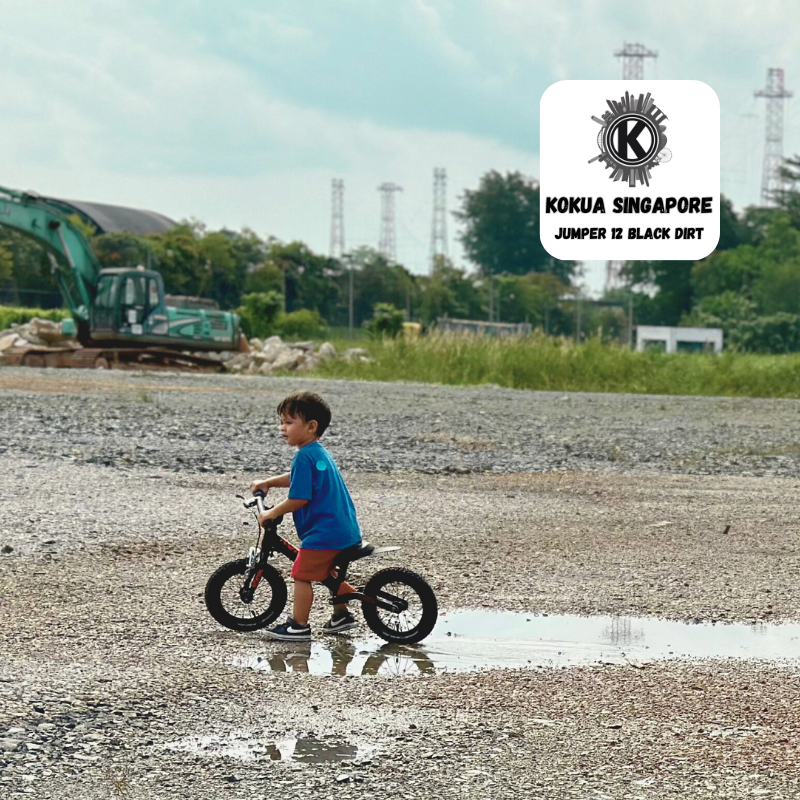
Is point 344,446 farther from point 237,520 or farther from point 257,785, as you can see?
point 257,785

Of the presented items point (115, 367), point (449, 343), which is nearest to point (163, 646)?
point (449, 343)

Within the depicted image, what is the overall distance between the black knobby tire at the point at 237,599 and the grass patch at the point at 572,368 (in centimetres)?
2538

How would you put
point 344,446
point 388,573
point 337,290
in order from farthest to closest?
1. point 337,290
2. point 344,446
3. point 388,573

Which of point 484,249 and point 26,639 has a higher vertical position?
point 484,249

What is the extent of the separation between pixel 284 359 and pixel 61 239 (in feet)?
25.4

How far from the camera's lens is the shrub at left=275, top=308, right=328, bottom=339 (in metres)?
65.7

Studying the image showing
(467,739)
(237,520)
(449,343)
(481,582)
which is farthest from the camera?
(449,343)

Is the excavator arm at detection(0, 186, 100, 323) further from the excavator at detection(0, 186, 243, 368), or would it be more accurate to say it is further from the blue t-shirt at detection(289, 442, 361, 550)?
the blue t-shirt at detection(289, 442, 361, 550)

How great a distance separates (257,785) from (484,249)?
386 feet

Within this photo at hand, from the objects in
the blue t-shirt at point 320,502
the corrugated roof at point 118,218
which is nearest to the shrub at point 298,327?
the corrugated roof at point 118,218

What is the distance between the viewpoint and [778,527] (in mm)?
10352

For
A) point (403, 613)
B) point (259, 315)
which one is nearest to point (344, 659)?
point (403, 613)

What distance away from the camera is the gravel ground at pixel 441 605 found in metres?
4.59

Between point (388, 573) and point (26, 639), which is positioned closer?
point (26, 639)
